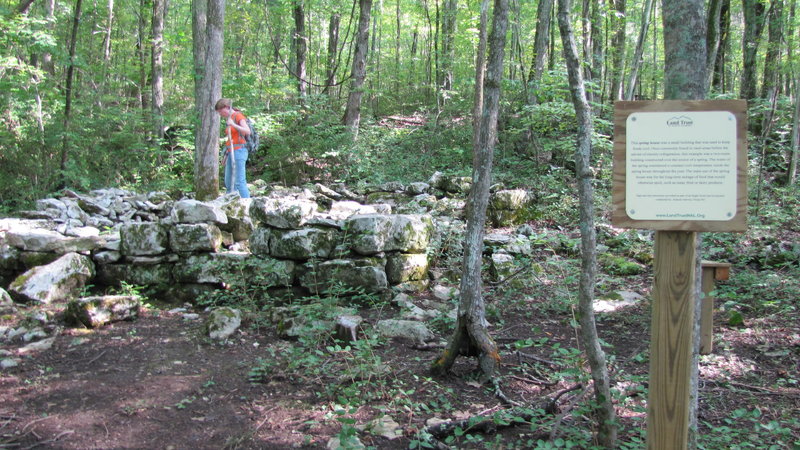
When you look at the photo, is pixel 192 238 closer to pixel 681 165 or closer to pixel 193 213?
pixel 193 213

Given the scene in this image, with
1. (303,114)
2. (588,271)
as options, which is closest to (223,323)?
(588,271)

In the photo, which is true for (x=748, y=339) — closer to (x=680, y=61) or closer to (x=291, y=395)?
(x=680, y=61)

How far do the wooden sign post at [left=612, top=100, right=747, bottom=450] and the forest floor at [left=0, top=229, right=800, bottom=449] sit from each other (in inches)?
31.7

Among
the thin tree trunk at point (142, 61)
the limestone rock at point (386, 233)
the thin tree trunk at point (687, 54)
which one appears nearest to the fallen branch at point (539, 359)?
the thin tree trunk at point (687, 54)

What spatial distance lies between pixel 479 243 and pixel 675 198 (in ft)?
7.26

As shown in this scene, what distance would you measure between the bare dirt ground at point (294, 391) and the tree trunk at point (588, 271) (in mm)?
157

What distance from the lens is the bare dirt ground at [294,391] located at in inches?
124

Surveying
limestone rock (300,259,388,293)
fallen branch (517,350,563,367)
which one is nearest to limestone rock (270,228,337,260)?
limestone rock (300,259,388,293)

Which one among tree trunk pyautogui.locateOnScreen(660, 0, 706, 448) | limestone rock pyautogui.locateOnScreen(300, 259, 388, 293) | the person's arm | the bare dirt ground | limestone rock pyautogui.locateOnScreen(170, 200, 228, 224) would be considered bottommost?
the bare dirt ground

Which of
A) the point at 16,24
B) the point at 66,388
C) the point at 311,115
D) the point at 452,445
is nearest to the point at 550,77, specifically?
the point at 311,115

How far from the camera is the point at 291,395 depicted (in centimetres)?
381

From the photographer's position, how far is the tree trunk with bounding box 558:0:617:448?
283 centimetres

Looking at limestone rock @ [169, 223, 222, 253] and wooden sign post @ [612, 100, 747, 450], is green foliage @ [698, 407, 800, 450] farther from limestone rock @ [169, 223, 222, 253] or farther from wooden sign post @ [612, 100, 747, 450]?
limestone rock @ [169, 223, 222, 253]

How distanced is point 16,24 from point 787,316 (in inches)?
506
